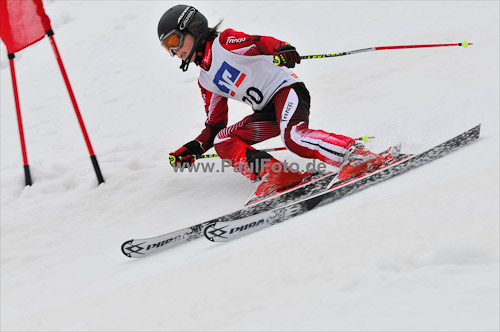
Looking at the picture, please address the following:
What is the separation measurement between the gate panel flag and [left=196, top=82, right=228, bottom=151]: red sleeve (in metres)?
1.86

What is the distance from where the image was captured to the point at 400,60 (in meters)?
7.06

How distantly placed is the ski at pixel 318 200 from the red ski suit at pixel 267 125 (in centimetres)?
36

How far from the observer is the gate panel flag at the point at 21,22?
5.31 meters

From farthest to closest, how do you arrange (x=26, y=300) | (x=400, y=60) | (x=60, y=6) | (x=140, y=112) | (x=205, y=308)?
(x=60, y=6) → (x=140, y=112) → (x=400, y=60) → (x=26, y=300) → (x=205, y=308)

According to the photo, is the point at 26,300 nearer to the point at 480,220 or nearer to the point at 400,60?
the point at 480,220

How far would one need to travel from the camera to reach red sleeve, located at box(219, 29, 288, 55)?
4.16 meters

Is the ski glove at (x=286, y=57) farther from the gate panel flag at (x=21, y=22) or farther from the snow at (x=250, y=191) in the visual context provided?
the gate panel flag at (x=21, y=22)

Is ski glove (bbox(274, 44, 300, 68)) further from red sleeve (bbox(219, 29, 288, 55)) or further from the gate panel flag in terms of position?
the gate panel flag

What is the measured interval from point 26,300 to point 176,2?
8769 mm

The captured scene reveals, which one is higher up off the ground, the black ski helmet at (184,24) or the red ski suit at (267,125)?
the black ski helmet at (184,24)

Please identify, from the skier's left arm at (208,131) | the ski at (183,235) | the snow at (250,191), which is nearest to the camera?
the snow at (250,191)

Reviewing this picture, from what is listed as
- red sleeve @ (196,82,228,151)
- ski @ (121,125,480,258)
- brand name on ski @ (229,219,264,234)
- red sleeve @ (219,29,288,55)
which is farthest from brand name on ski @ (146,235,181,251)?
red sleeve @ (219,29,288,55)

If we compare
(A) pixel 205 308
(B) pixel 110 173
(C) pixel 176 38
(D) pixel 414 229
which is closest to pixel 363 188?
(D) pixel 414 229

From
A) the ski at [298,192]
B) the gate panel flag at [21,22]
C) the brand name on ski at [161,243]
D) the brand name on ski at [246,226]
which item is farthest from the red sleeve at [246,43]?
the gate panel flag at [21,22]
